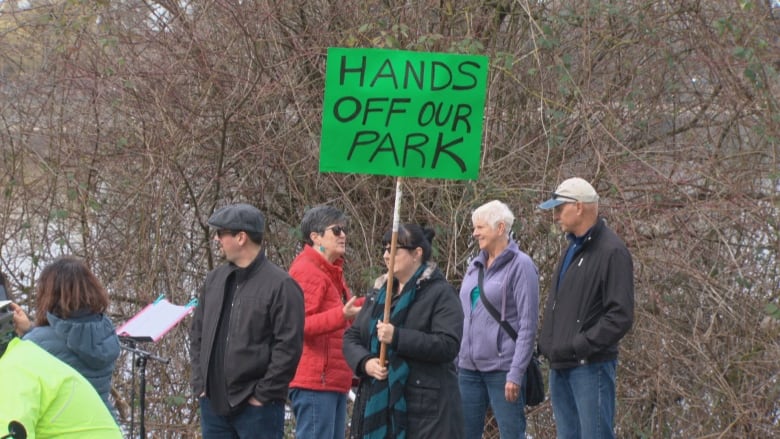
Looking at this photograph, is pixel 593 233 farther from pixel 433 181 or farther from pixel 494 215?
pixel 433 181

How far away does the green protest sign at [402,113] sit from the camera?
18.3ft

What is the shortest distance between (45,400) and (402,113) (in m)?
2.87

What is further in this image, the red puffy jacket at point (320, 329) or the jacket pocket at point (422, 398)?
the red puffy jacket at point (320, 329)

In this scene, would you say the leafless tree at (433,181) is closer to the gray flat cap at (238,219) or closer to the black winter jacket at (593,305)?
the black winter jacket at (593,305)

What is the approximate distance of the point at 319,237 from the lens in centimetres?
619

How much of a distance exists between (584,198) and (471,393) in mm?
1276

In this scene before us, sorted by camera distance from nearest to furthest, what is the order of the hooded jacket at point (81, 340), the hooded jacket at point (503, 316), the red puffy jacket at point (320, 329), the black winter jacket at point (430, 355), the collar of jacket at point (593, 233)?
the hooded jacket at point (81, 340)
the black winter jacket at point (430, 355)
the collar of jacket at point (593, 233)
the red puffy jacket at point (320, 329)
the hooded jacket at point (503, 316)

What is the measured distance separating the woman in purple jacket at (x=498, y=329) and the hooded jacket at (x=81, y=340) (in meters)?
1.93

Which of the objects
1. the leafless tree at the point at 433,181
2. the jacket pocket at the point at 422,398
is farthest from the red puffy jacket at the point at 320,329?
the leafless tree at the point at 433,181

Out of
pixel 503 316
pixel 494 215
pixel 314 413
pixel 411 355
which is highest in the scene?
pixel 494 215

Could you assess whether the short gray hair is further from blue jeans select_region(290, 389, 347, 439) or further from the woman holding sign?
blue jeans select_region(290, 389, 347, 439)

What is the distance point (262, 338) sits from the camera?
18.2 feet

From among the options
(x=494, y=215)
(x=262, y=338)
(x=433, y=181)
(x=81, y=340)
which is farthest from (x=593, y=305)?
(x=433, y=181)

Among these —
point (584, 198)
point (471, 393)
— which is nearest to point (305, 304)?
point (471, 393)
